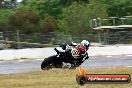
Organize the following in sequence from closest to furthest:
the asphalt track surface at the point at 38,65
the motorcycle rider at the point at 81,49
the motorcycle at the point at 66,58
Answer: the motorcycle rider at the point at 81,49, the motorcycle at the point at 66,58, the asphalt track surface at the point at 38,65

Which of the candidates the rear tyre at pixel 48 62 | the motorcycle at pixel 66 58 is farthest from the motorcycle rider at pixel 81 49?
the rear tyre at pixel 48 62

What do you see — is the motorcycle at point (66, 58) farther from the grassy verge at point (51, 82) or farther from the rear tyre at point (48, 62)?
the grassy verge at point (51, 82)

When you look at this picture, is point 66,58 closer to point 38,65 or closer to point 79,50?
point 79,50

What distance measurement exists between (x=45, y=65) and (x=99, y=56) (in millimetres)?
14138

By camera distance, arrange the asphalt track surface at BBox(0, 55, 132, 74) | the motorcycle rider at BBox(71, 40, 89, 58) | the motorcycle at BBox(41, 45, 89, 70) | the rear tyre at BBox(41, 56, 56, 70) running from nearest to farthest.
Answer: the motorcycle rider at BBox(71, 40, 89, 58) < the motorcycle at BBox(41, 45, 89, 70) < the rear tyre at BBox(41, 56, 56, 70) < the asphalt track surface at BBox(0, 55, 132, 74)

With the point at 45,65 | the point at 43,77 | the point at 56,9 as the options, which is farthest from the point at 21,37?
the point at 56,9

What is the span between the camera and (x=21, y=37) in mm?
32938

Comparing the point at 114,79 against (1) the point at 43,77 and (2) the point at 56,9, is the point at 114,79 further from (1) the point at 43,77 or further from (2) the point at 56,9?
(2) the point at 56,9

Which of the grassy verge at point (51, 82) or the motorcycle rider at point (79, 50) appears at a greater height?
the motorcycle rider at point (79, 50)

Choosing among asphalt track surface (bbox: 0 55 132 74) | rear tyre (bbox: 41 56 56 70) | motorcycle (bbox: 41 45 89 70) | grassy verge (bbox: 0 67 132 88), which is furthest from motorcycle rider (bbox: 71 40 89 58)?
asphalt track surface (bbox: 0 55 132 74)

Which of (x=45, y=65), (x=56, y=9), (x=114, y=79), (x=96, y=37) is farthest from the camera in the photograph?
(x=56, y=9)

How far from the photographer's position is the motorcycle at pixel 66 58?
15.1m

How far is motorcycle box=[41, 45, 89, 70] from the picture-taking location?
15.1 meters

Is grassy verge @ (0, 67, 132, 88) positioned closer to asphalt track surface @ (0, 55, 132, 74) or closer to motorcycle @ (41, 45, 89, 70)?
motorcycle @ (41, 45, 89, 70)
